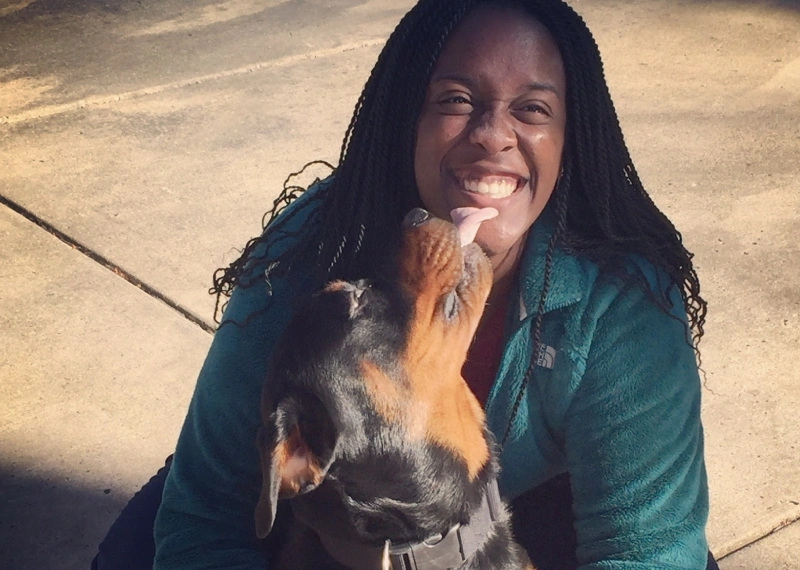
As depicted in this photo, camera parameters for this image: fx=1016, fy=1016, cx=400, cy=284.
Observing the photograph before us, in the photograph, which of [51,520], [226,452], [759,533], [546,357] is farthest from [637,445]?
[51,520]

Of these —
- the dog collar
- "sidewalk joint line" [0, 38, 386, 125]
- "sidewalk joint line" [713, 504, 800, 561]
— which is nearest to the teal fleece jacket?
the dog collar

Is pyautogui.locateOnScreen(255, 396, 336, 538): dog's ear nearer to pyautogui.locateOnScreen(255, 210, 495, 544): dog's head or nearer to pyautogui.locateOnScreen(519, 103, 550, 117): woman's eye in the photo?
pyautogui.locateOnScreen(255, 210, 495, 544): dog's head

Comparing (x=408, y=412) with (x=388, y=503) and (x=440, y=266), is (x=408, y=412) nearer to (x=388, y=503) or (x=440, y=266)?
(x=388, y=503)

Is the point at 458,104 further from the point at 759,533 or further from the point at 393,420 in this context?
the point at 759,533

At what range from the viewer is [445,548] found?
221 centimetres

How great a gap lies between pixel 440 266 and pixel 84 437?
191 centimetres

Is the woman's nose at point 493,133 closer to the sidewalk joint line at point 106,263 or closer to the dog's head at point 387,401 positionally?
the dog's head at point 387,401

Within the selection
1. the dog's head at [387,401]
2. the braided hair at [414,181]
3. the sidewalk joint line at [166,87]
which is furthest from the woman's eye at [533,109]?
the sidewalk joint line at [166,87]

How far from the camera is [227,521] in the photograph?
2547 millimetres

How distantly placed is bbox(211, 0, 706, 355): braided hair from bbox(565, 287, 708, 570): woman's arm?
117 millimetres

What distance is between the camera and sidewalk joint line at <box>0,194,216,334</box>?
4.18 m

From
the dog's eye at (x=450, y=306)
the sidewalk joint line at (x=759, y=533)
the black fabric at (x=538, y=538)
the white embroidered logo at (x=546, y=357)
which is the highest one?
the dog's eye at (x=450, y=306)

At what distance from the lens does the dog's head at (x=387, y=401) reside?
210 cm

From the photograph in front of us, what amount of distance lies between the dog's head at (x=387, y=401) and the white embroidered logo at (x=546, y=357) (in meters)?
0.20
